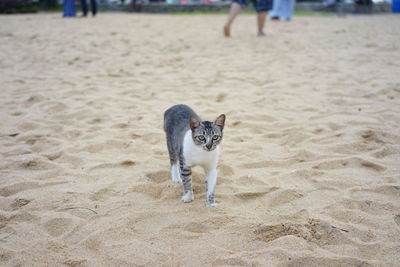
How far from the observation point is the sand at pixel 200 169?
7.84 ft

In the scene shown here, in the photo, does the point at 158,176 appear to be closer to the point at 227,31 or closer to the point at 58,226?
the point at 58,226

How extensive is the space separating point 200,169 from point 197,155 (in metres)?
0.80

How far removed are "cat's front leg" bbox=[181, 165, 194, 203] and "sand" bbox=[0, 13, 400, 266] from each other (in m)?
0.06

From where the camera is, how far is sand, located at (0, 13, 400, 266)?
2.39 meters

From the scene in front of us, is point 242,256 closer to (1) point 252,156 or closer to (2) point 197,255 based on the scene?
(2) point 197,255

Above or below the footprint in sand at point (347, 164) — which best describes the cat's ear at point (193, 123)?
above

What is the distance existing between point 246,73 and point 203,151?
4349 mm

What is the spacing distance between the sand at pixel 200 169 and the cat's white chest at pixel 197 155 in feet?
1.08

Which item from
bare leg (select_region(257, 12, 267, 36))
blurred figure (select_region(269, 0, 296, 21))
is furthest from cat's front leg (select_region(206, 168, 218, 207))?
blurred figure (select_region(269, 0, 296, 21))

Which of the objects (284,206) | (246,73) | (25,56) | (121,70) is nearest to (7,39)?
(25,56)

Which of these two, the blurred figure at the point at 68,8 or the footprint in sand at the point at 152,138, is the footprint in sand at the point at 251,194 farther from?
the blurred figure at the point at 68,8

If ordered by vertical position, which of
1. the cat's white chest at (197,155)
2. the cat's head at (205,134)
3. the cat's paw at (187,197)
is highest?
the cat's head at (205,134)

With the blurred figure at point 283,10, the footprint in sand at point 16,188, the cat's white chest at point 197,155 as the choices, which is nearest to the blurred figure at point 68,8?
the blurred figure at point 283,10

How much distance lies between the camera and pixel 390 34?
1073 cm
